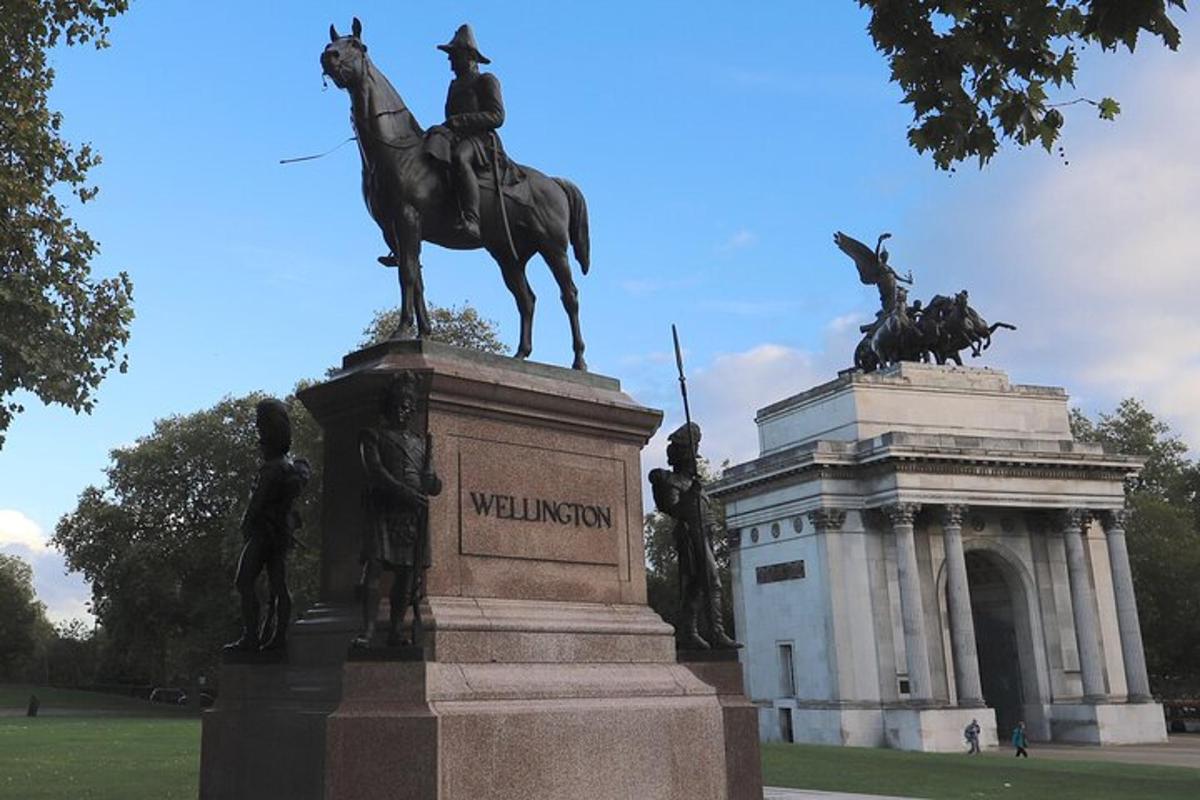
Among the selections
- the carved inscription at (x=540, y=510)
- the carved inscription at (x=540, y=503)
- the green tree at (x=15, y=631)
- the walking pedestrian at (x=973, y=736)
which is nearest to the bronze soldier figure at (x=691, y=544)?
the carved inscription at (x=540, y=503)

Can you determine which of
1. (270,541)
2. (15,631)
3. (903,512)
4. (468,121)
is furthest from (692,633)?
(15,631)

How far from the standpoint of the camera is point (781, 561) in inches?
1886

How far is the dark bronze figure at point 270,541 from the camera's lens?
9891mm

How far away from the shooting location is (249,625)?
10008 millimetres

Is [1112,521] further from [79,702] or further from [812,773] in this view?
[79,702]

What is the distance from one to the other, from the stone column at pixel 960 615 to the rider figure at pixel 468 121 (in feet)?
121

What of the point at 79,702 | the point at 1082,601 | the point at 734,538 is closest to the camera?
the point at 1082,601

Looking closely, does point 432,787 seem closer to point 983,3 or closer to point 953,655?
point 983,3

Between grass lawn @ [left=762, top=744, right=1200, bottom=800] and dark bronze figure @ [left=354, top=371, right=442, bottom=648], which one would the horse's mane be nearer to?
dark bronze figure @ [left=354, top=371, right=442, bottom=648]

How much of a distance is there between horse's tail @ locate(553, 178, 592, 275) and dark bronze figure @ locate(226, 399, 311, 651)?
4.06m

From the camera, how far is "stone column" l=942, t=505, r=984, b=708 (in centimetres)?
4319

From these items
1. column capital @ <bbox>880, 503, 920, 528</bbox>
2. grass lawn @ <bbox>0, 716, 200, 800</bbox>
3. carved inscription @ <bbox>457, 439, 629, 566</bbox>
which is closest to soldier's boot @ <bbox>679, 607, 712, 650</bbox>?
carved inscription @ <bbox>457, 439, 629, 566</bbox>

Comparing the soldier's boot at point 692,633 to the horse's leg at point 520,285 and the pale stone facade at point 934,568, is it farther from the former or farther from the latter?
the pale stone facade at point 934,568

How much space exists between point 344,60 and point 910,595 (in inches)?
1490
